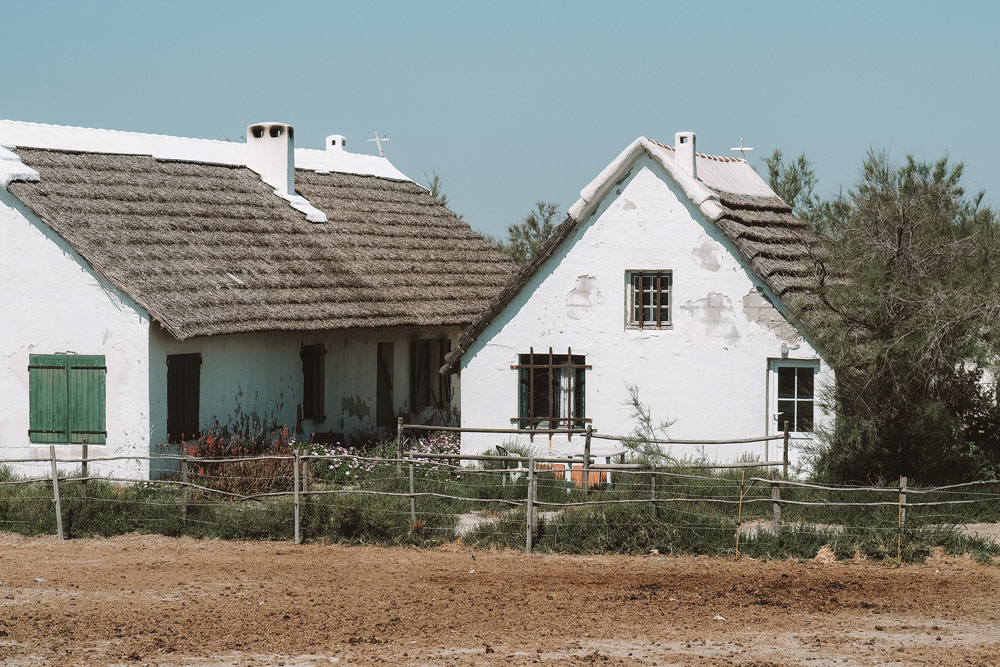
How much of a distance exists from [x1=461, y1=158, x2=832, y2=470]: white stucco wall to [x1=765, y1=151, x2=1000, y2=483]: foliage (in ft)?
4.77

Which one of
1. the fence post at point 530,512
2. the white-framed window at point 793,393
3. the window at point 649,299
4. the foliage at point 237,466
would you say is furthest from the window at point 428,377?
the fence post at point 530,512

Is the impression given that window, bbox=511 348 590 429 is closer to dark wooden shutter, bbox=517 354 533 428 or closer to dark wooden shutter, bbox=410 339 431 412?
dark wooden shutter, bbox=517 354 533 428

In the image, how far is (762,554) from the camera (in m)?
15.1

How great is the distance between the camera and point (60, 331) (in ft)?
64.1

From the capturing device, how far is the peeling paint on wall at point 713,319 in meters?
19.8

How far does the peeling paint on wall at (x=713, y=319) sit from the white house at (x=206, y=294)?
5633 millimetres

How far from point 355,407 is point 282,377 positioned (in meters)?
2.23

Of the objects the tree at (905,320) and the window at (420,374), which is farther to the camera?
the window at (420,374)

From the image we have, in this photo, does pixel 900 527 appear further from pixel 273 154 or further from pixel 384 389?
pixel 273 154

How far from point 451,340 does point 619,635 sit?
15.7 meters

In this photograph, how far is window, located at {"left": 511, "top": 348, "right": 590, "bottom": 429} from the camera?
20.8 metres

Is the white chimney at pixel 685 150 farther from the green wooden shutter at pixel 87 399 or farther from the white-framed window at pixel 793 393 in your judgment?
the green wooden shutter at pixel 87 399

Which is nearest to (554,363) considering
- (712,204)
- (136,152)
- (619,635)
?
(712,204)

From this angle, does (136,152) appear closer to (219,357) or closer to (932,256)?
(219,357)
